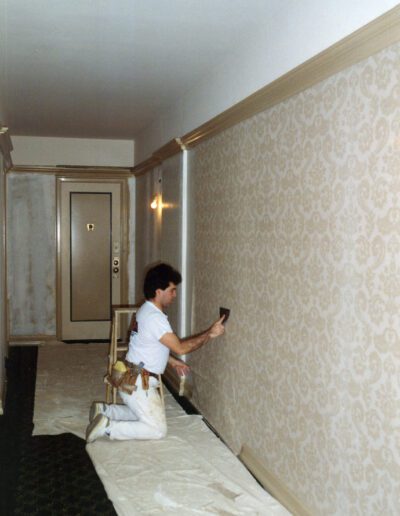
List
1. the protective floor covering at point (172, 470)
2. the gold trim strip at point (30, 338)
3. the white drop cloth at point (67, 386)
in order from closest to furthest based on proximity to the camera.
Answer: the protective floor covering at point (172, 470) → the white drop cloth at point (67, 386) → the gold trim strip at point (30, 338)

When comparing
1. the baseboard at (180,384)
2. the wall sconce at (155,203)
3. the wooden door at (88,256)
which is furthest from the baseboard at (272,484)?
the wooden door at (88,256)

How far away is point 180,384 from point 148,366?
1.12 m

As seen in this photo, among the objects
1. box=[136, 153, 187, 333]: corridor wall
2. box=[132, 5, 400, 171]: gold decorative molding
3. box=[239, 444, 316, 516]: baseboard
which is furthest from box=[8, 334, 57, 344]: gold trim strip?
box=[239, 444, 316, 516]: baseboard

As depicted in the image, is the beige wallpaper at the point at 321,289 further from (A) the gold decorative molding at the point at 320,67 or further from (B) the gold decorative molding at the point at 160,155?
(B) the gold decorative molding at the point at 160,155

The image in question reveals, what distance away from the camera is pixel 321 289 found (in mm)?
2607

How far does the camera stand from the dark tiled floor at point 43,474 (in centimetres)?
307

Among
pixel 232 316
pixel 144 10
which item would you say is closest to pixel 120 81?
pixel 144 10

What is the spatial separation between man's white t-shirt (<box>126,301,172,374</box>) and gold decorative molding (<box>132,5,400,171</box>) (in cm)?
133

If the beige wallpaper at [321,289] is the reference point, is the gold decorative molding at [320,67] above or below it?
above

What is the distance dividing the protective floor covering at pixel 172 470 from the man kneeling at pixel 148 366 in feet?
0.32

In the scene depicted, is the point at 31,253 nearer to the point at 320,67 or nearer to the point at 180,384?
the point at 180,384

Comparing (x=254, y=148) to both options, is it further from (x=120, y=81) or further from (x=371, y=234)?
(x=120, y=81)

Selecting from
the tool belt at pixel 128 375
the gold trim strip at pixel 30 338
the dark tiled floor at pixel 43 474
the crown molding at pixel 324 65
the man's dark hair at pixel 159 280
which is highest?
the crown molding at pixel 324 65

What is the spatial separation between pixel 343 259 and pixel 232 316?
1.48m
